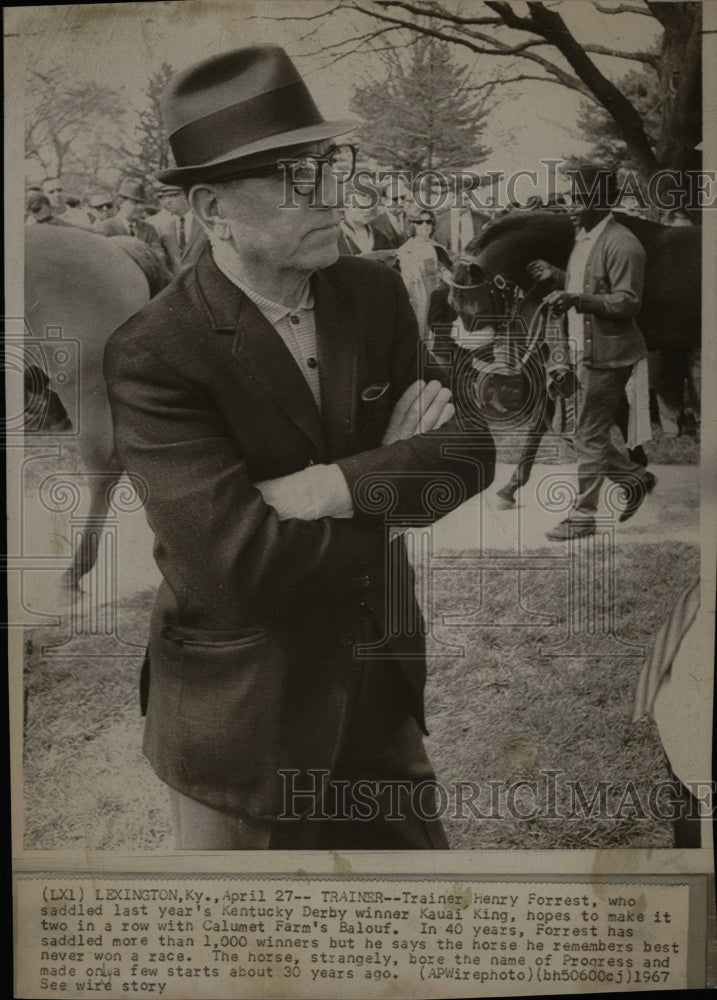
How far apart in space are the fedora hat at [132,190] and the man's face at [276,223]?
12.3 inches

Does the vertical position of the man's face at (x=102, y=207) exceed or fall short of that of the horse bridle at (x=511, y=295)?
it exceeds it

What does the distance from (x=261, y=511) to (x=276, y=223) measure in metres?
1.08

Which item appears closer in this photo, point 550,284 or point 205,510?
point 205,510

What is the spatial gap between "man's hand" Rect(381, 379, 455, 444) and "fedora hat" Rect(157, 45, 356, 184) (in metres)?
1.01

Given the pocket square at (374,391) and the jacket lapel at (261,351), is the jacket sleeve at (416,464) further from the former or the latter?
the jacket lapel at (261,351)

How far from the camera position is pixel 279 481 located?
142 inches

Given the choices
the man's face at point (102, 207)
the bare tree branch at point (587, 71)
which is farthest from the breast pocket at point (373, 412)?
the bare tree branch at point (587, 71)

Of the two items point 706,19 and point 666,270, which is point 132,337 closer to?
point 666,270

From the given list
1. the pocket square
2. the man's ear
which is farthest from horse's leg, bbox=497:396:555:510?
the man's ear

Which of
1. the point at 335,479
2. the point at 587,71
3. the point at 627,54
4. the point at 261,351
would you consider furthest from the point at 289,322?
the point at 627,54

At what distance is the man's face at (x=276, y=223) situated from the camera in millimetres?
3637

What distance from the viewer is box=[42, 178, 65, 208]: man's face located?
376cm

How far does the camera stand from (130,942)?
12.1 ft

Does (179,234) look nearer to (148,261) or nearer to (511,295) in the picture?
(148,261)
